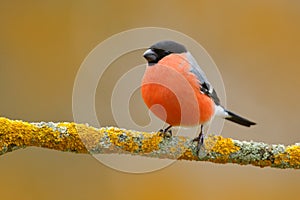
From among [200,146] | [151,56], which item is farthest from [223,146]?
[151,56]

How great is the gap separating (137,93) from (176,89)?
86 centimetres

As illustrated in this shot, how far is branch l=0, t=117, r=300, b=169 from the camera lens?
105 cm

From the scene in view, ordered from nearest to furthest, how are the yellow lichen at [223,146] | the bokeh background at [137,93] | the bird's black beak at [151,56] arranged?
the yellow lichen at [223,146] → the bird's black beak at [151,56] → the bokeh background at [137,93]

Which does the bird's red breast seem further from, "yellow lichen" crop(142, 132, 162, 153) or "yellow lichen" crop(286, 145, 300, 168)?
"yellow lichen" crop(286, 145, 300, 168)

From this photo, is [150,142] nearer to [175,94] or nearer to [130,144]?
[130,144]

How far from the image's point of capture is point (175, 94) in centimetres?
123

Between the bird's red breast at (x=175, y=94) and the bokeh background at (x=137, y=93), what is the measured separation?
782mm

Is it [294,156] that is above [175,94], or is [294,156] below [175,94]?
below

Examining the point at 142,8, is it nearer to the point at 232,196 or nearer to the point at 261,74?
the point at 261,74

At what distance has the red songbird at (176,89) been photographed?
1.23 metres

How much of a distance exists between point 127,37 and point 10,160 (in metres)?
0.70

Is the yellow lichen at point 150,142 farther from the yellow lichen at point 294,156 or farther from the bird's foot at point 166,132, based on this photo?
the yellow lichen at point 294,156

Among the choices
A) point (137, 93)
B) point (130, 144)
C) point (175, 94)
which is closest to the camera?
point (130, 144)

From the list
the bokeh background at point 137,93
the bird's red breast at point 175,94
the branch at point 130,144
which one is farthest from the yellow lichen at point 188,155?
the bokeh background at point 137,93
